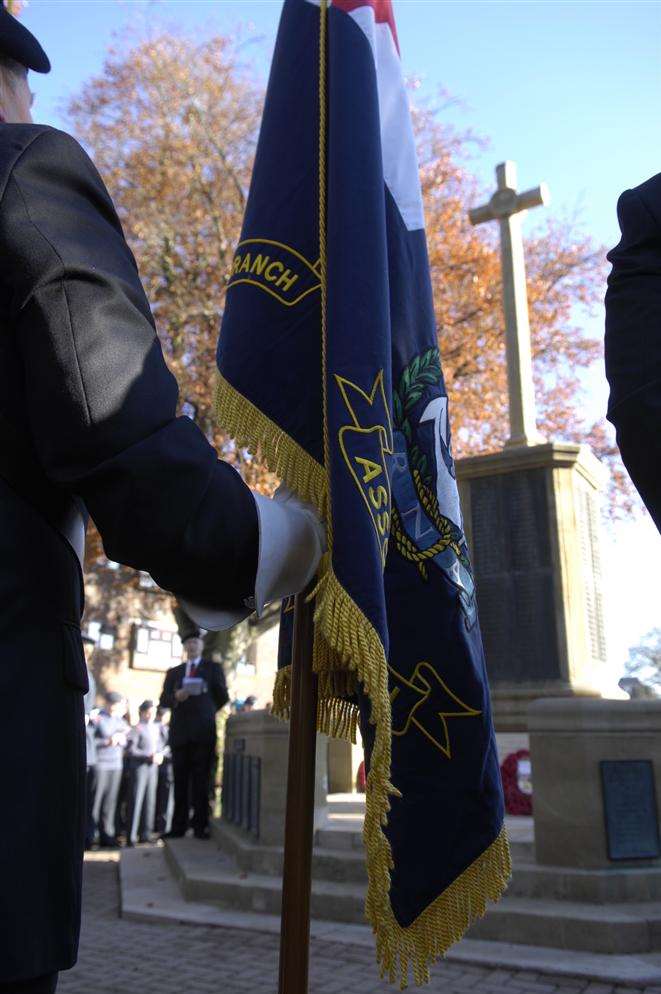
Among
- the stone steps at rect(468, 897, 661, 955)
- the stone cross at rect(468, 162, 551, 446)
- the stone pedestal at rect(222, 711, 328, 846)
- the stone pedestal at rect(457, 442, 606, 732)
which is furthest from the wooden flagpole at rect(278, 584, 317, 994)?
the stone cross at rect(468, 162, 551, 446)

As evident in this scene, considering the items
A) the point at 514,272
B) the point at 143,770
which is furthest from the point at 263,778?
the point at 514,272

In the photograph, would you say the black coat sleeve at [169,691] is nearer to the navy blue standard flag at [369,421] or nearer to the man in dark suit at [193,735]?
the man in dark suit at [193,735]

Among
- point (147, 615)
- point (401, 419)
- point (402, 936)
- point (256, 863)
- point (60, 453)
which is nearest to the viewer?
point (60, 453)

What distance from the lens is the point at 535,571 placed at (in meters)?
8.05

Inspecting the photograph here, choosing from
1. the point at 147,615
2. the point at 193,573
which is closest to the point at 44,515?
the point at 193,573

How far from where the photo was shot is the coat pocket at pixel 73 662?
1.33 metres

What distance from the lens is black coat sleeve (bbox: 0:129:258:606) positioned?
4.00 feet

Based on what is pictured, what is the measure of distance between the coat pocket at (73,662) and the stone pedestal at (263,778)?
4812 millimetres

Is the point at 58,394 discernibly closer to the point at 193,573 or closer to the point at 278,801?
the point at 193,573

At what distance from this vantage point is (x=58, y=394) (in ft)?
4.08

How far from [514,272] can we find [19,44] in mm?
8794

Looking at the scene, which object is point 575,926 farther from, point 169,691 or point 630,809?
point 169,691

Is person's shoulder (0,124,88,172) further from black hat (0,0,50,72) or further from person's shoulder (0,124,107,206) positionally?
black hat (0,0,50,72)

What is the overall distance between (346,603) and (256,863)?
4975 mm
